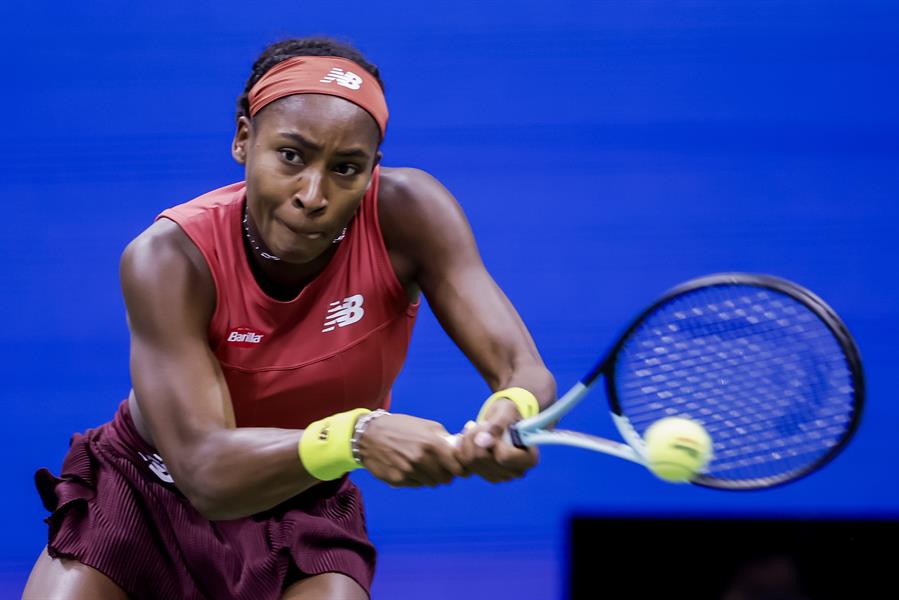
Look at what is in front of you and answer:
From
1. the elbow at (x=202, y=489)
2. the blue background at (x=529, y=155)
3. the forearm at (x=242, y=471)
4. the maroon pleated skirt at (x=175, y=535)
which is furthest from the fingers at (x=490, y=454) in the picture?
the blue background at (x=529, y=155)

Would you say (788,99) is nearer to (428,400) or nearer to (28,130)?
(428,400)

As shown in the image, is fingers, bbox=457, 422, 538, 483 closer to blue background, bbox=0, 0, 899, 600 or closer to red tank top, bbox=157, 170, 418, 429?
red tank top, bbox=157, 170, 418, 429

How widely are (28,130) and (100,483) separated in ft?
5.36

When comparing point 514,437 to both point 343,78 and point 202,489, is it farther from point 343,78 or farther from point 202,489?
point 343,78

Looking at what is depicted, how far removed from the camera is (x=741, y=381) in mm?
1835

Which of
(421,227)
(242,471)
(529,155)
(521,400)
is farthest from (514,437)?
(529,155)

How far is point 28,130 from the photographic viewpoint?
3.38 meters

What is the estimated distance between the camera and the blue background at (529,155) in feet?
10.8

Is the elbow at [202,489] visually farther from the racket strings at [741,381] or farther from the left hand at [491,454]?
the racket strings at [741,381]

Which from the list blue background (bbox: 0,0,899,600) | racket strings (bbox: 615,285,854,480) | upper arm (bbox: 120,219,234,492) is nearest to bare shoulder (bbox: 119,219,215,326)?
upper arm (bbox: 120,219,234,492)

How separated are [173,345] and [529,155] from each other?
1709mm

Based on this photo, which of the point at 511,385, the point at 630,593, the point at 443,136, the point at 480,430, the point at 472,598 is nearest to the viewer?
the point at 480,430

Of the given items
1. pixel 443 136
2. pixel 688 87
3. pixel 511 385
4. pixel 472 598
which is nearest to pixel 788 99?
pixel 688 87

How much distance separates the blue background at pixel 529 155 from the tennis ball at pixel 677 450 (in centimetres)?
167
